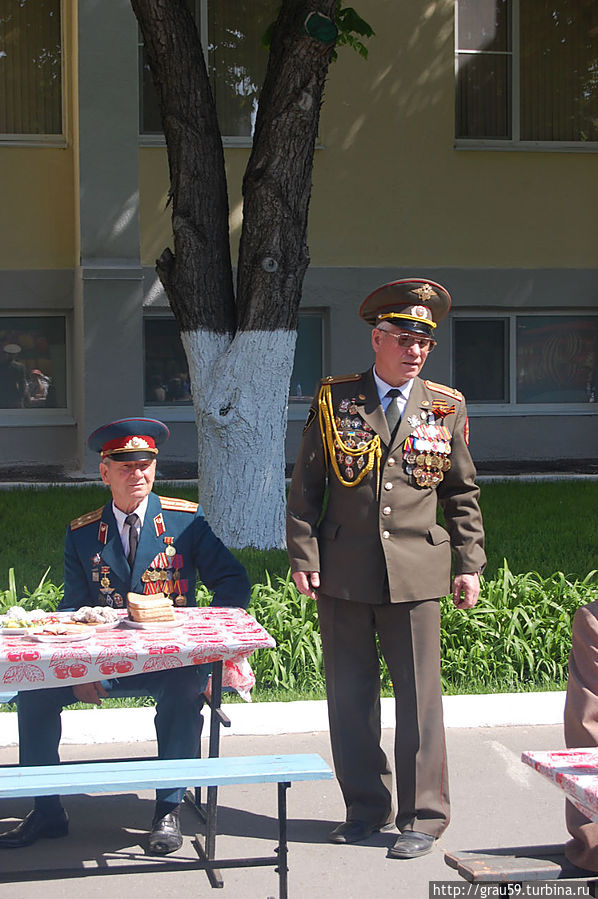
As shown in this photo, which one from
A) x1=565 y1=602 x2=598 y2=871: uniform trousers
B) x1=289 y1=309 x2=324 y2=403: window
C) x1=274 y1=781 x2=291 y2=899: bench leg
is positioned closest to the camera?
x1=565 y1=602 x2=598 y2=871: uniform trousers

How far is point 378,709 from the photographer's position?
174 inches

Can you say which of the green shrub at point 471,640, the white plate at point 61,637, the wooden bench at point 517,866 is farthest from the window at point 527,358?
the wooden bench at point 517,866

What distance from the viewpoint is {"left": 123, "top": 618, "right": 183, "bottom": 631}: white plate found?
4.09 m

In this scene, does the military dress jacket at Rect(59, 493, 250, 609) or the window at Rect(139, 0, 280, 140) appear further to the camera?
the window at Rect(139, 0, 280, 140)

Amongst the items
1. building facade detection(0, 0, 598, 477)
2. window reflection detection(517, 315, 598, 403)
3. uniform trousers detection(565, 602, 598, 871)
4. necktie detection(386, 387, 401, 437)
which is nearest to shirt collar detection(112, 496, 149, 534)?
necktie detection(386, 387, 401, 437)

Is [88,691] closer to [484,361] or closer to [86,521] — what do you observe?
[86,521]

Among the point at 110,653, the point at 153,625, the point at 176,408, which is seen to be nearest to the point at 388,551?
the point at 153,625

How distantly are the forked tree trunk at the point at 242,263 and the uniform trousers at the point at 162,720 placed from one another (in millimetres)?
4067

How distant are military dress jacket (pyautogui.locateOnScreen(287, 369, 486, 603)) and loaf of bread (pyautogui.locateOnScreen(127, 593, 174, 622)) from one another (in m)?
0.51

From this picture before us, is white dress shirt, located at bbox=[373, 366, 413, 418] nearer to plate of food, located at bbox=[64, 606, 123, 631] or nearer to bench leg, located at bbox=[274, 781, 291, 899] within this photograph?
plate of food, located at bbox=[64, 606, 123, 631]

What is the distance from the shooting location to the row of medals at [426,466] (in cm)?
434

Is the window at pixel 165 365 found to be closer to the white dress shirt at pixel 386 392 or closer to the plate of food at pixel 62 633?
the white dress shirt at pixel 386 392

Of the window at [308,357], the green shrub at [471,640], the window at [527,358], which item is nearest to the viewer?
the green shrub at [471,640]

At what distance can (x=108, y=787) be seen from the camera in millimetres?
3441
